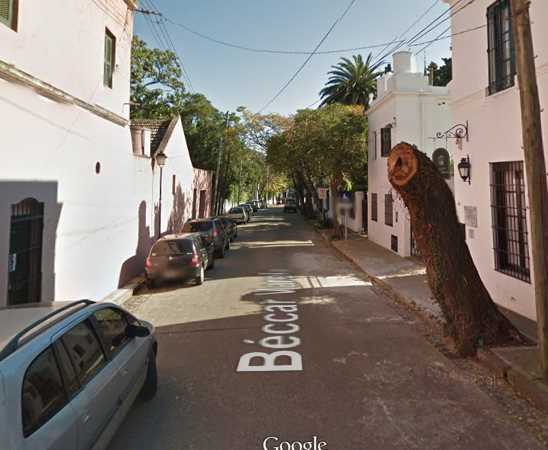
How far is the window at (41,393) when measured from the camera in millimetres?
2277

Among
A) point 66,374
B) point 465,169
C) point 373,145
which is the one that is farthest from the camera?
point 373,145

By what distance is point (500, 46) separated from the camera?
25.1ft

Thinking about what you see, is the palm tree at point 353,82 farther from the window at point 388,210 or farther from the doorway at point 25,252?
the doorway at point 25,252

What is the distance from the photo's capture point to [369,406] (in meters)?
4.14

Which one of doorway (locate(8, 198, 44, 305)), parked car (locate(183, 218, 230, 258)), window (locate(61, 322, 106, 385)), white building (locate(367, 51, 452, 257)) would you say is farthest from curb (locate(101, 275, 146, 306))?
white building (locate(367, 51, 452, 257))

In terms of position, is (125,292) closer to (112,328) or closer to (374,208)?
(112,328)

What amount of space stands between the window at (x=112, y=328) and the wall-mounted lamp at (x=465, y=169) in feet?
26.5

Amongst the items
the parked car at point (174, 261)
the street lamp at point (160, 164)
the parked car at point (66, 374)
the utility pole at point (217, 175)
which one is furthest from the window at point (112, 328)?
the utility pole at point (217, 175)

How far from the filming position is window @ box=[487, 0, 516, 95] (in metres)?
7.33

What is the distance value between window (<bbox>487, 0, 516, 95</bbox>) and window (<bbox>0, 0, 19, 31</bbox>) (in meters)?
8.82

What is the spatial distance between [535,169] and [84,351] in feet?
17.1

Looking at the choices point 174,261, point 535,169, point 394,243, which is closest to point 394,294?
point 535,169

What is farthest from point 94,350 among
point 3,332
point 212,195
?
point 212,195

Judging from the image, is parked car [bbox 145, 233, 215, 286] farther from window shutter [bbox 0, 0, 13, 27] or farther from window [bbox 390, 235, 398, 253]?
window [bbox 390, 235, 398, 253]
